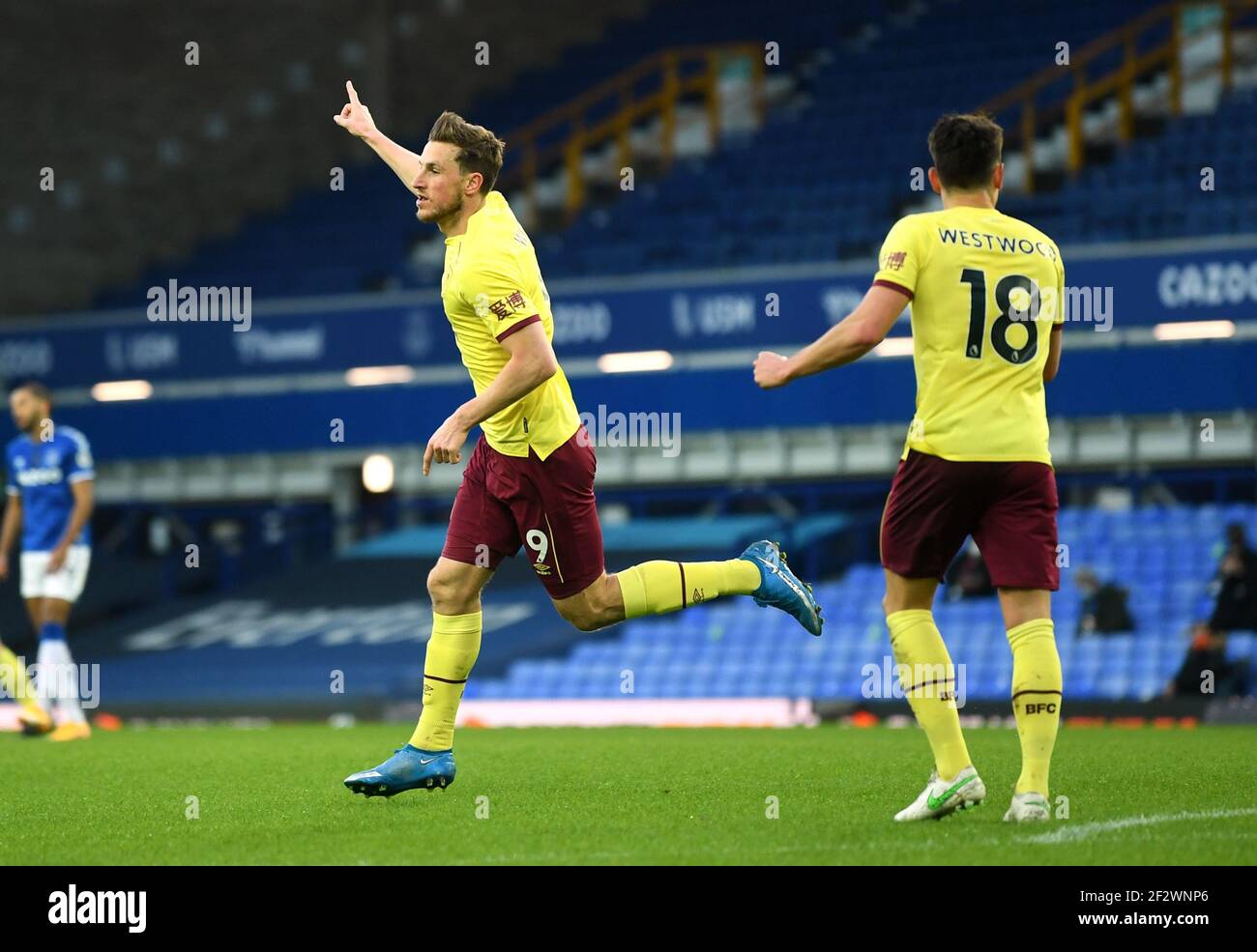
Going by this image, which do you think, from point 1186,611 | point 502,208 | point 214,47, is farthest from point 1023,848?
point 214,47

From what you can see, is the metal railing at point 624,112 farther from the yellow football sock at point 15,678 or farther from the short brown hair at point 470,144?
the short brown hair at point 470,144

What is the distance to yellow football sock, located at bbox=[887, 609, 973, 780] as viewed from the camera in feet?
20.8

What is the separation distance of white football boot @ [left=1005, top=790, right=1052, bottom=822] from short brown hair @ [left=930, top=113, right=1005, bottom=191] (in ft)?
6.27

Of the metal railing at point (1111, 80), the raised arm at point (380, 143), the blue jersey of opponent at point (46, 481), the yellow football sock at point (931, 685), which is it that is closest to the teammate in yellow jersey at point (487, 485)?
the raised arm at point (380, 143)

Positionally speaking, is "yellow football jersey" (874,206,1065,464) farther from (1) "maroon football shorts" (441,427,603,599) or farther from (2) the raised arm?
(2) the raised arm

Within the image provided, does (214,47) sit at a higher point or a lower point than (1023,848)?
higher

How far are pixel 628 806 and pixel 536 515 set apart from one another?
1.08 m

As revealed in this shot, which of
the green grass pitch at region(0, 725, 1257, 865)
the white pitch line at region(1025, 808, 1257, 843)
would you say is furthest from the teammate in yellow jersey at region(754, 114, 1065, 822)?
the green grass pitch at region(0, 725, 1257, 865)

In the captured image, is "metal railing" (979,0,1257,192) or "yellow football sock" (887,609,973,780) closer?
"yellow football sock" (887,609,973,780)

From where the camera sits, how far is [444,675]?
23.9 feet

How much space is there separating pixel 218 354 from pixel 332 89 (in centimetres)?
666

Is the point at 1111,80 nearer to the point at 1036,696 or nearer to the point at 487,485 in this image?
the point at 487,485
